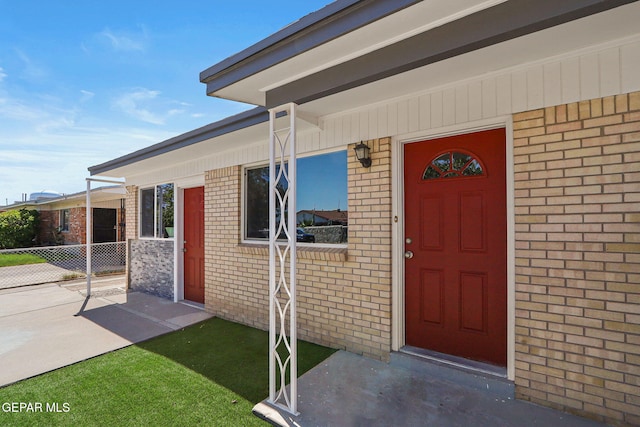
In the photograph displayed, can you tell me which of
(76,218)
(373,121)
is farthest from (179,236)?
(76,218)

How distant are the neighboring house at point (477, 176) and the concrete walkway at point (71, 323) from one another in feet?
8.18

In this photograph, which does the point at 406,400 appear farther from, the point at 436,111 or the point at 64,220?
the point at 64,220

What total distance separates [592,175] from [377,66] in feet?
5.91

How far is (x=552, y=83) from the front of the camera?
2375 millimetres

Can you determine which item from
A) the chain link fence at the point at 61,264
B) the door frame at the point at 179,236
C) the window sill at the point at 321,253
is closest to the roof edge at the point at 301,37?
the window sill at the point at 321,253

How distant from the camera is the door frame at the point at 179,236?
6039 mm

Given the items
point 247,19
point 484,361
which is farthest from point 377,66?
point 247,19

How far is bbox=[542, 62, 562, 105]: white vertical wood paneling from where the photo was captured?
92.5 inches

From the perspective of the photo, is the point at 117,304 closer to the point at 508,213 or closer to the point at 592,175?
the point at 508,213

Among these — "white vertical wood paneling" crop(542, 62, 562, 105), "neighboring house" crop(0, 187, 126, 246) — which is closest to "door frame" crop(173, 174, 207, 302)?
"white vertical wood paneling" crop(542, 62, 562, 105)

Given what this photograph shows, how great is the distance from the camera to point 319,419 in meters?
2.31

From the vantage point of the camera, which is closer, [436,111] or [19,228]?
[436,111]

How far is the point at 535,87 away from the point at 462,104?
0.56m

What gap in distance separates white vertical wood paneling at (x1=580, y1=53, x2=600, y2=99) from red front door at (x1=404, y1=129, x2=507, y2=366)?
2.16 feet
